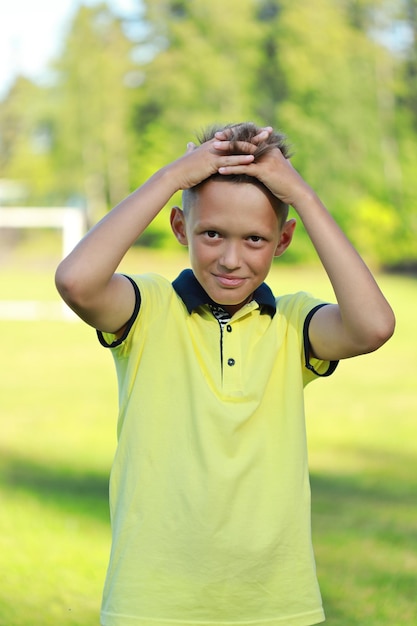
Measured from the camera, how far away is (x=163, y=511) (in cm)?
241

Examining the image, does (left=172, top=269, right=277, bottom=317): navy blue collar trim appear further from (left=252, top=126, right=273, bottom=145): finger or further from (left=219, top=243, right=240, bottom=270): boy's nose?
(left=252, top=126, right=273, bottom=145): finger

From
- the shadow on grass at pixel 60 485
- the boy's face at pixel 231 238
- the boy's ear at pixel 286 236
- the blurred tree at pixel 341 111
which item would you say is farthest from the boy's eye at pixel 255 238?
the blurred tree at pixel 341 111

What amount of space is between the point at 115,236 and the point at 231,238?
9.9 inches

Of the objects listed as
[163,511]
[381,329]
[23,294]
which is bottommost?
[163,511]

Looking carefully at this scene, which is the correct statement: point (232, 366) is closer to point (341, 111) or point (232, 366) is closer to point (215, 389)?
point (215, 389)

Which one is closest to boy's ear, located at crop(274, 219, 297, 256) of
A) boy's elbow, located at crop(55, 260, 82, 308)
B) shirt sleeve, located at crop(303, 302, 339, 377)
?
shirt sleeve, located at crop(303, 302, 339, 377)

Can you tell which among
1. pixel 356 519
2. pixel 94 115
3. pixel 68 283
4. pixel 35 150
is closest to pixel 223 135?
pixel 68 283

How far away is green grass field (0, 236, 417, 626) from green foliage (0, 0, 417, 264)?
73.7ft

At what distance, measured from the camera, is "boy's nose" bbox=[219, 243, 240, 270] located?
7.83 ft

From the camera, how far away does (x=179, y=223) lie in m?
2.60

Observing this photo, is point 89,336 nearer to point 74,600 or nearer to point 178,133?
point 74,600

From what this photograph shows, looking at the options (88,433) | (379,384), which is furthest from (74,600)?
(379,384)

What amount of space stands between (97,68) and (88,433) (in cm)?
3356

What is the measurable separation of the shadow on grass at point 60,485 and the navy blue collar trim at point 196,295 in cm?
326
